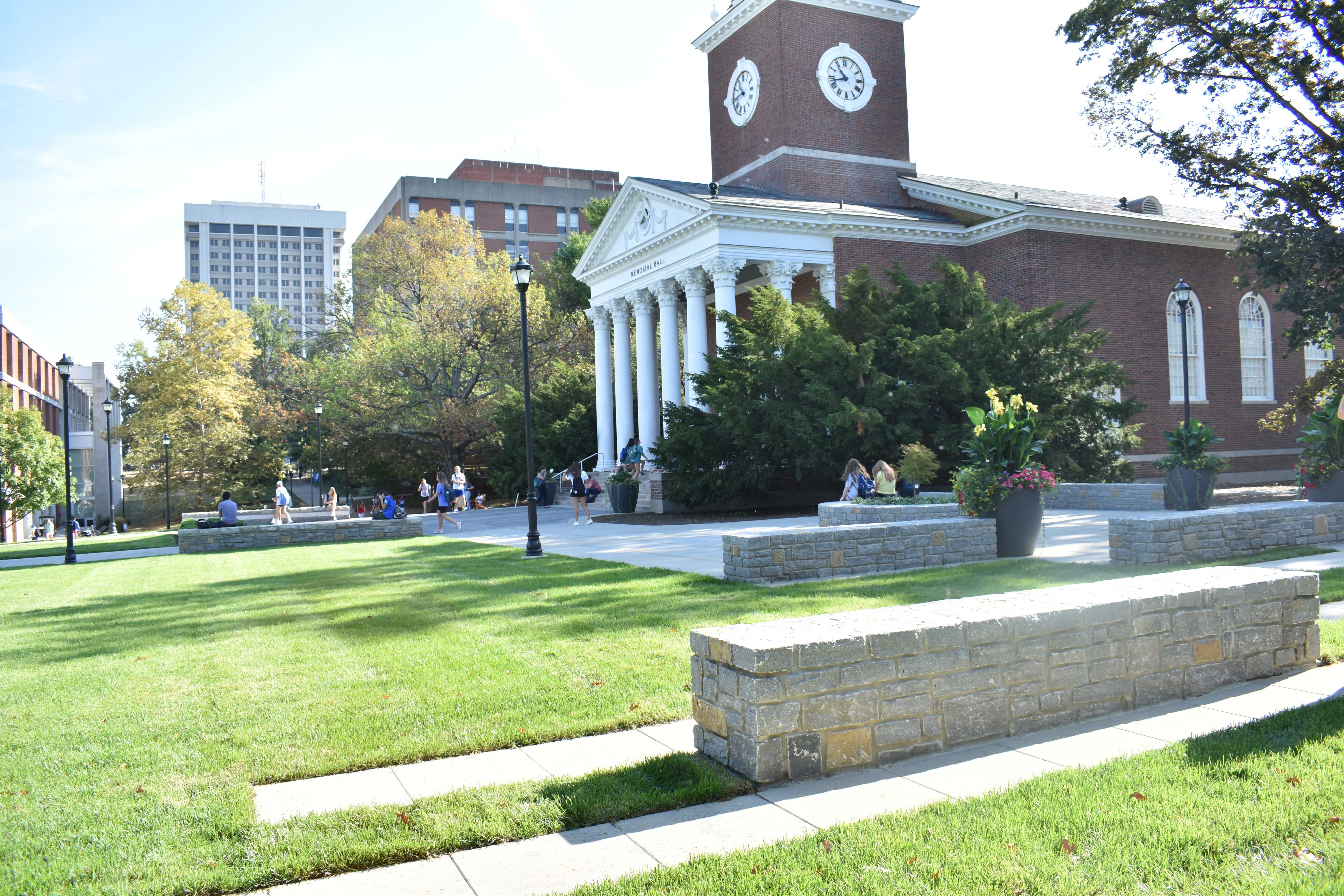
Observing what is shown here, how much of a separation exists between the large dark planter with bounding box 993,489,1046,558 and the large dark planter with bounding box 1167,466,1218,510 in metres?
6.49

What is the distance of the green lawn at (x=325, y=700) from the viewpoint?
3910 mm

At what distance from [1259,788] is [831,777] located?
1882mm

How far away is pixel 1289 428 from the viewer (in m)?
35.8

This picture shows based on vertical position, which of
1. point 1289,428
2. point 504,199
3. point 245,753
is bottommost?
point 245,753

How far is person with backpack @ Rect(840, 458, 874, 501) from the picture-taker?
698 inches

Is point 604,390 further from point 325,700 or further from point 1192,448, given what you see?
point 325,700

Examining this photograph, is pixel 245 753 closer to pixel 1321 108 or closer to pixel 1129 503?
pixel 1129 503

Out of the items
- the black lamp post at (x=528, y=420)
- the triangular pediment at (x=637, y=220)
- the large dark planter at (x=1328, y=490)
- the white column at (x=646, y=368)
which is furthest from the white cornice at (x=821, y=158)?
the large dark planter at (x=1328, y=490)

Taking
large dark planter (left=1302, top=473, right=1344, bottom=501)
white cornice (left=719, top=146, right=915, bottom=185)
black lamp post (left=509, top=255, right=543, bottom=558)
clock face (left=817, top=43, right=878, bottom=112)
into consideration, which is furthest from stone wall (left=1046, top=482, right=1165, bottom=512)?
clock face (left=817, top=43, right=878, bottom=112)

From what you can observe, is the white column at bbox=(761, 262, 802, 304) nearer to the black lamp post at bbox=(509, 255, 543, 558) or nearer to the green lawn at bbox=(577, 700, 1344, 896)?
the black lamp post at bbox=(509, 255, 543, 558)

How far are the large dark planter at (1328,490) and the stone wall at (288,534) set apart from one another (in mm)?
18985

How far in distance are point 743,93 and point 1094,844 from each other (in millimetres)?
38109

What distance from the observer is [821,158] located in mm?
35406

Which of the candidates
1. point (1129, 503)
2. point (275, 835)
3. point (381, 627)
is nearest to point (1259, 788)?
point (275, 835)
